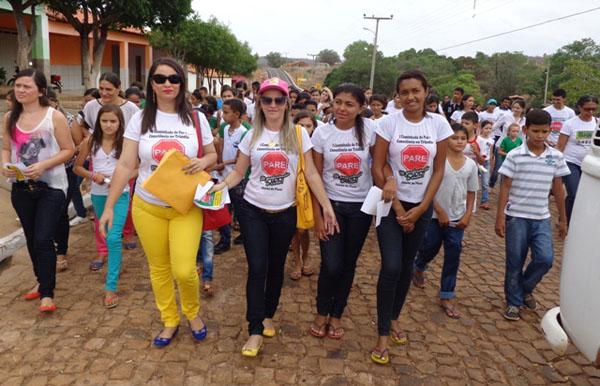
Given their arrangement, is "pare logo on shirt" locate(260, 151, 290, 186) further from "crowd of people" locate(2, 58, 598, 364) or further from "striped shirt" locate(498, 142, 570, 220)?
"striped shirt" locate(498, 142, 570, 220)

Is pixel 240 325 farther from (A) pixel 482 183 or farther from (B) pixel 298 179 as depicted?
(A) pixel 482 183

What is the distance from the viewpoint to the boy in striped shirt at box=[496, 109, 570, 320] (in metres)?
4.07

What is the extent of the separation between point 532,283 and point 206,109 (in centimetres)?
548

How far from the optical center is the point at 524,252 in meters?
4.19

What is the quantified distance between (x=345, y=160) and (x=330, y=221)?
0.46 meters

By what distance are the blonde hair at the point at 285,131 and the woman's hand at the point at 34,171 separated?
183 centimetres

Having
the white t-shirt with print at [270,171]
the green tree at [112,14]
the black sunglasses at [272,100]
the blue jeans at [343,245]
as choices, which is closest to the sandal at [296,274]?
the blue jeans at [343,245]

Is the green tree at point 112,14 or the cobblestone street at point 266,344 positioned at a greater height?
the green tree at point 112,14

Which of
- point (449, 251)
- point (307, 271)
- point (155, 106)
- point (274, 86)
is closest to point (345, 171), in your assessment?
point (274, 86)

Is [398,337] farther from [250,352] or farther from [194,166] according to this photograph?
[194,166]

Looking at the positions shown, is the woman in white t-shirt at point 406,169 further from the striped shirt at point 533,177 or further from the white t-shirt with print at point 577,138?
the white t-shirt with print at point 577,138

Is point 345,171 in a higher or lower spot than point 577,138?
lower

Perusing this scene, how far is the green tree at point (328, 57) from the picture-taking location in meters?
151

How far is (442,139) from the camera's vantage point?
324cm
